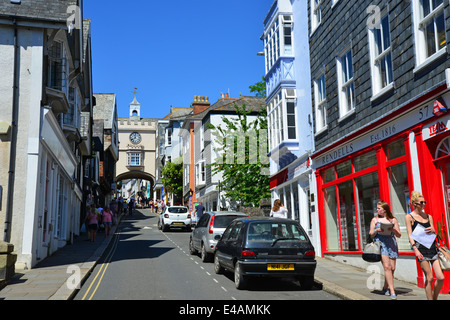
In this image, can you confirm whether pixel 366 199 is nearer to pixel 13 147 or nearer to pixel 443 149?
pixel 443 149

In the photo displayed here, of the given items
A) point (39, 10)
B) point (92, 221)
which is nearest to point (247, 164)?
point (92, 221)

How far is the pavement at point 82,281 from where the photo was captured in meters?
8.25

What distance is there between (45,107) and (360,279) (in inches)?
395

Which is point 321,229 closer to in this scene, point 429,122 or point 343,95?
point 343,95

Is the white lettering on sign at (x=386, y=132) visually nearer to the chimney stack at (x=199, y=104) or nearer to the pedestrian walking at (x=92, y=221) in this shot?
the pedestrian walking at (x=92, y=221)

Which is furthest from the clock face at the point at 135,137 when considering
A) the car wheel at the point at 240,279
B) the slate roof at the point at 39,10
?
the car wheel at the point at 240,279

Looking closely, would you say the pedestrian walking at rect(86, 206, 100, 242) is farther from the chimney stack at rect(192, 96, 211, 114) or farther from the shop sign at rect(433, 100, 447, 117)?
the chimney stack at rect(192, 96, 211, 114)

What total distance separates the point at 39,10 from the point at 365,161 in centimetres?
1071

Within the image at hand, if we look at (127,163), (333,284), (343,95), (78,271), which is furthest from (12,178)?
(127,163)

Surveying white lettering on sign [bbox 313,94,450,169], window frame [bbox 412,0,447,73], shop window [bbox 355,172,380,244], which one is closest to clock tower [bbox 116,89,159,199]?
white lettering on sign [bbox 313,94,450,169]

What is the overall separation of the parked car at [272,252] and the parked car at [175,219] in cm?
1829

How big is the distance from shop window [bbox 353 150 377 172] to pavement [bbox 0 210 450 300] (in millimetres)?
2799

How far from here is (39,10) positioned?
13.5m
